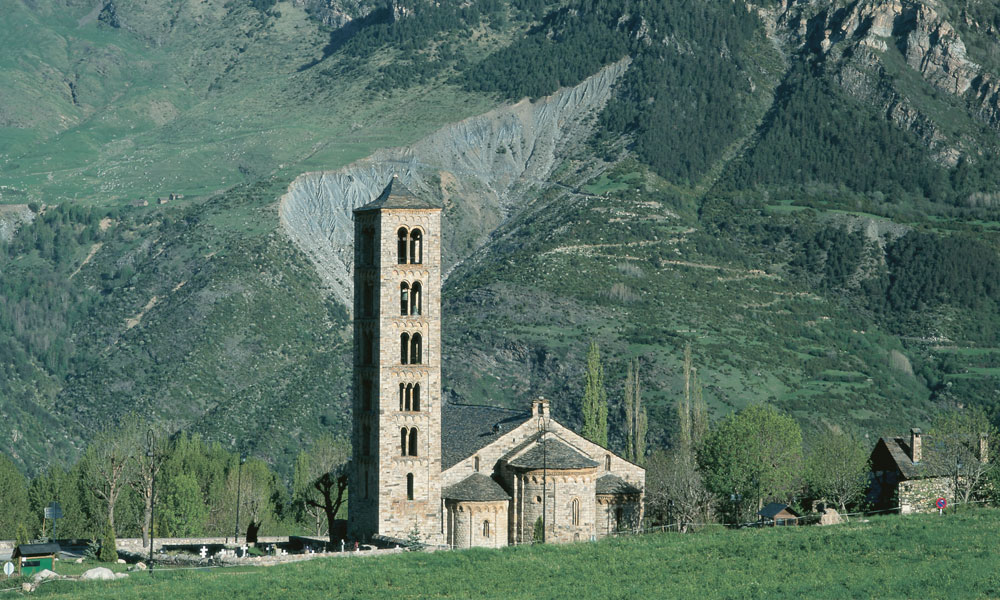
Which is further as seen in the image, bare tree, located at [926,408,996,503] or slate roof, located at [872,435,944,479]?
slate roof, located at [872,435,944,479]

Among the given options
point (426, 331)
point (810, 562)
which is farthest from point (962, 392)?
point (810, 562)

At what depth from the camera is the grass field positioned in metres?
67.9

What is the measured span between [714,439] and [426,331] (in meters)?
19.8

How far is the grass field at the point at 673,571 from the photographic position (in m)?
67.9

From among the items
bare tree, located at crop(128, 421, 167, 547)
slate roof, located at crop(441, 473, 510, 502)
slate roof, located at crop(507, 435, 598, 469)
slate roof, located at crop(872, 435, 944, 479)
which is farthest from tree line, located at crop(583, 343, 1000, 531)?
bare tree, located at crop(128, 421, 167, 547)

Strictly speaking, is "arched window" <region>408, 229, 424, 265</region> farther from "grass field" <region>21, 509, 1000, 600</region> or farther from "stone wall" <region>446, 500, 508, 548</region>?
"grass field" <region>21, 509, 1000, 600</region>

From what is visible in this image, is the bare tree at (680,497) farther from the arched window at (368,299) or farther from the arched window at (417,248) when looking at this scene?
the arched window at (368,299)

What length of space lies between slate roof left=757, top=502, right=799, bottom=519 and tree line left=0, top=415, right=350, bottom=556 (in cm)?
A: 2528

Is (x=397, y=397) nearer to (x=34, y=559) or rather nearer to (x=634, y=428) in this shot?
(x=34, y=559)

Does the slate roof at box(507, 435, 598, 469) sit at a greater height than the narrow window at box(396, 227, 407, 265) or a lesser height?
lesser

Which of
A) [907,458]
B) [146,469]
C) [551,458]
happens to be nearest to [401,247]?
[551,458]

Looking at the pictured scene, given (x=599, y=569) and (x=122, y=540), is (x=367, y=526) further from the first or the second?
(x=599, y=569)

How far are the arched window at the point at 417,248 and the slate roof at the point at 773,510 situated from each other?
76.8ft

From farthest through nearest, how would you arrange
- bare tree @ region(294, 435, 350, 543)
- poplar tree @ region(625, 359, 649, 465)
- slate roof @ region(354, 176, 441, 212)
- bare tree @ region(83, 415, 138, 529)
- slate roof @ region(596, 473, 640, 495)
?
poplar tree @ region(625, 359, 649, 465), bare tree @ region(294, 435, 350, 543), bare tree @ region(83, 415, 138, 529), slate roof @ region(596, 473, 640, 495), slate roof @ region(354, 176, 441, 212)
